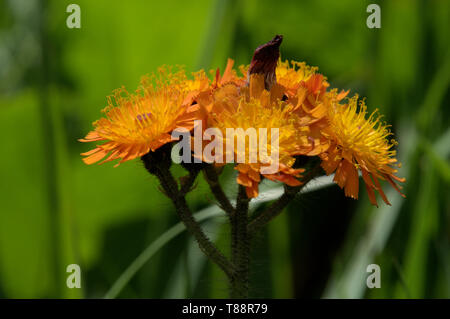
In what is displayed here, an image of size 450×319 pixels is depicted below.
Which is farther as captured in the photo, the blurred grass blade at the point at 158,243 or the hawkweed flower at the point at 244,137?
the blurred grass blade at the point at 158,243

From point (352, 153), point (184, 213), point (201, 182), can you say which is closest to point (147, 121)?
point (184, 213)

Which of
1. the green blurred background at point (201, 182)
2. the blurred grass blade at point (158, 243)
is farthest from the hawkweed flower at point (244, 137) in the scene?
the green blurred background at point (201, 182)

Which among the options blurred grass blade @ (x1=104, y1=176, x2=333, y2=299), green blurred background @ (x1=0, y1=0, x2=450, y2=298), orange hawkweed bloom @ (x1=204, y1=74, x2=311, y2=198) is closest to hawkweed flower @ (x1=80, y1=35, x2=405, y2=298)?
orange hawkweed bloom @ (x1=204, y1=74, x2=311, y2=198)

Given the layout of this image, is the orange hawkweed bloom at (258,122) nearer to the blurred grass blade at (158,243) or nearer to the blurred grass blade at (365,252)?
the blurred grass blade at (158,243)

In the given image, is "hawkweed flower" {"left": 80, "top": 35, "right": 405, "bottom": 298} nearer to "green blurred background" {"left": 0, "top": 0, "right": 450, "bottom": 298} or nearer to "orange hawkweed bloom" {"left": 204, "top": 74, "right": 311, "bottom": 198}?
"orange hawkweed bloom" {"left": 204, "top": 74, "right": 311, "bottom": 198}

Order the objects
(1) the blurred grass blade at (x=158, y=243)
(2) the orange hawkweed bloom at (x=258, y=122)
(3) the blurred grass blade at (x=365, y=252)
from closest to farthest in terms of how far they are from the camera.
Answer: (2) the orange hawkweed bloom at (x=258, y=122) → (1) the blurred grass blade at (x=158, y=243) → (3) the blurred grass blade at (x=365, y=252)
